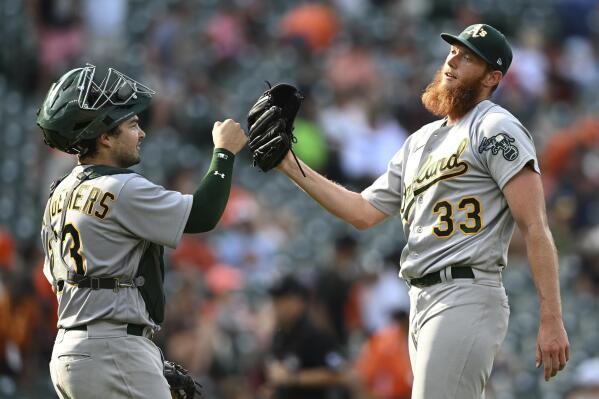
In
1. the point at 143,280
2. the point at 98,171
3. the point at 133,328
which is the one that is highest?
the point at 98,171

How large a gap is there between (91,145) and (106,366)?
0.93 meters

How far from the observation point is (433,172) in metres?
4.98

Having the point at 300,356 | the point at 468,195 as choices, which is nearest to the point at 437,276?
the point at 468,195

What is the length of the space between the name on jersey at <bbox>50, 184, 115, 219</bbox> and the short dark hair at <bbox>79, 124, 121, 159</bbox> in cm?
21

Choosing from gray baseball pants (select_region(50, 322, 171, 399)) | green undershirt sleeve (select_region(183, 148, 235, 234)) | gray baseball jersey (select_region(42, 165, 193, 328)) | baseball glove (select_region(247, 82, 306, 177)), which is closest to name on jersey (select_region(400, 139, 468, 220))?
baseball glove (select_region(247, 82, 306, 177))

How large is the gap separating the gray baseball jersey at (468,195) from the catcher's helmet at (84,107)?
1286 millimetres

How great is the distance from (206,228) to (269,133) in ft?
2.30

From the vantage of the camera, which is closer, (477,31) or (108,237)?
(108,237)

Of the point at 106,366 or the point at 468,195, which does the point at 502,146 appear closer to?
the point at 468,195

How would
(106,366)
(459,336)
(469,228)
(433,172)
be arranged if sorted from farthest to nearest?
(433,172), (469,228), (459,336), (106,366)

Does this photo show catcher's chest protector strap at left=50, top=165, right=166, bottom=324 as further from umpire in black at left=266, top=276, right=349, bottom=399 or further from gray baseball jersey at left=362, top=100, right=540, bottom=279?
umpire in black at left=266, top=276, right=349, bottom=399

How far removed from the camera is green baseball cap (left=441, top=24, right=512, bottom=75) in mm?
4988

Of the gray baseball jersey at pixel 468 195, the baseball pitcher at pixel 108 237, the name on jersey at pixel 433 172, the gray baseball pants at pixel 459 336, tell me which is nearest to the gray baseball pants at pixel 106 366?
the baseball pitcher at pixel 108 237

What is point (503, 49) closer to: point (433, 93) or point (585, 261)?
point (433, 93)
